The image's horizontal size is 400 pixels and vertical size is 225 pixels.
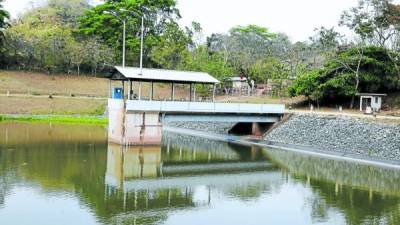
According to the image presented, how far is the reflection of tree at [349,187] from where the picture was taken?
19362 mm

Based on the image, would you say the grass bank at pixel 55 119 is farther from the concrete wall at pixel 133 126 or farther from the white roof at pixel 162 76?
the concrete wall at pixel 133 126

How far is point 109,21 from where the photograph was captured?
7550 cm

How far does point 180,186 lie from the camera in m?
23.8

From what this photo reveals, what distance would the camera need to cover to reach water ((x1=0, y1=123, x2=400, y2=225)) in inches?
707

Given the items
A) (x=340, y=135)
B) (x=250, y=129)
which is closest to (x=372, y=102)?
(x=340, y=135)

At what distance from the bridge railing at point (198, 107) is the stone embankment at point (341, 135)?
2487mm

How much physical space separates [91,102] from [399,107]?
116ft

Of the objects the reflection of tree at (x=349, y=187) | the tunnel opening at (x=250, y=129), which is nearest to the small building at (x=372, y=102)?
the tunnel opening at (x=250, y=129)

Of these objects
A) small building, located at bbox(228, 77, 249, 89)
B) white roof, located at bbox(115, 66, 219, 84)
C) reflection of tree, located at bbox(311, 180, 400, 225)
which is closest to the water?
reflection of tree, located at bbox(311, 180, 400, 225)

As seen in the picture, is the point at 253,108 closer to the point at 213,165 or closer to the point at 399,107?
the point at 213,165

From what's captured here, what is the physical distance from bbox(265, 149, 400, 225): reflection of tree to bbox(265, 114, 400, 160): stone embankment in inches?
119

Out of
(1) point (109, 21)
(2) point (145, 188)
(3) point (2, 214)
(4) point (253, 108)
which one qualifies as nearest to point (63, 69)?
(1) point (109, 21)

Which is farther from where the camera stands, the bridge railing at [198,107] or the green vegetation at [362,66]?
the green vegetation at [362,66]

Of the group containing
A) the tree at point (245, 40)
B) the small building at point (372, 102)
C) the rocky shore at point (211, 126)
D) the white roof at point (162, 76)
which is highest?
the tree at point (245, 40)
